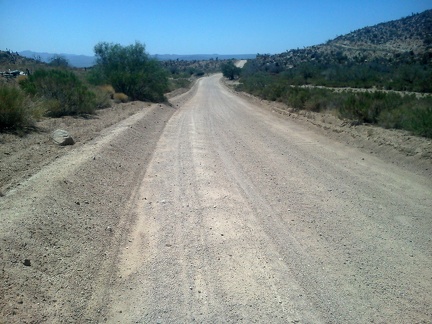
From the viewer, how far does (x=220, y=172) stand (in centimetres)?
1168

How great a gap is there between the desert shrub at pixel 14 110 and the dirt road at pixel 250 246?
4.49 meters

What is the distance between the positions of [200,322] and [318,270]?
2178 mm

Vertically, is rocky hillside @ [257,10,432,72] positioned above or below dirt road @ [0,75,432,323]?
above

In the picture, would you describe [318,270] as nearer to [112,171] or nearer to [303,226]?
[303,226]

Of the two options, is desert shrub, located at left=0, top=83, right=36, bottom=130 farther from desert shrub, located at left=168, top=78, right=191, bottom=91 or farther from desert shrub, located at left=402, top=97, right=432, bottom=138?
desert shrub, located at left=168, top=78, right=191, bottom=91

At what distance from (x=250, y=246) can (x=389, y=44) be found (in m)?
107

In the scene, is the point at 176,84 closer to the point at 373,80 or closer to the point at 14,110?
the point at 373,80

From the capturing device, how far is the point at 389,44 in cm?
9794

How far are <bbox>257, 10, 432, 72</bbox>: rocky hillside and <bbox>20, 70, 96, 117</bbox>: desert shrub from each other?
55.7 metres

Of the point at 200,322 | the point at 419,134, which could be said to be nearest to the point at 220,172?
the point at 200,322

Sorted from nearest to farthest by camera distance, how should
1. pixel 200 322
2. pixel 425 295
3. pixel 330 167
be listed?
pixel 200 322 → pixel 425 295 → pixel 330 167

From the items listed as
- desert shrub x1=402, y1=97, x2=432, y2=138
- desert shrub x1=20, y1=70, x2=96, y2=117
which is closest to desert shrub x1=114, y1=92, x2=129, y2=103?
desert shrub x1=20, y1=70, x2=96, y2=117

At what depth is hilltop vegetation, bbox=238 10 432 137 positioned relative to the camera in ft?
62.5

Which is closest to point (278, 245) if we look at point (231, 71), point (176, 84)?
point (176, 84)
